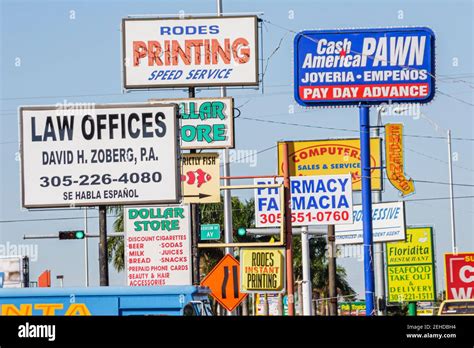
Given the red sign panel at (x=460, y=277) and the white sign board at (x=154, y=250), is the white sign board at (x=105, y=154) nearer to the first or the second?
the white sign board at (x=154, y=250)

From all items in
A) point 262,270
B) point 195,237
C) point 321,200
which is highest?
point 321,200

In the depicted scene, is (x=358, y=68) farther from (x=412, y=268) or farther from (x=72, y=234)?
(x=412, y=268)

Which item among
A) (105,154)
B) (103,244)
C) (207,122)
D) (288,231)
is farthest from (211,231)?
(207,122)

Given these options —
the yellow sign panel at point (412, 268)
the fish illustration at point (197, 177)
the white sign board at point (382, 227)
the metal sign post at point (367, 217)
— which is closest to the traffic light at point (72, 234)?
the fish illustration at point (197, 177)

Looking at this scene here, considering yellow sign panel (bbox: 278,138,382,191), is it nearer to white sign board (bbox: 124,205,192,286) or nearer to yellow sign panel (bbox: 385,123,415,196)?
yellow sign panel (bbox: 385,123,415,196)

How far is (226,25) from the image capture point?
4191cm

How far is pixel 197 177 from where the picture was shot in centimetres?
3272

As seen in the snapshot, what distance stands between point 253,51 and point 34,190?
14.7 m

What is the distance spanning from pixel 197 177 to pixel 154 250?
7.77 ft

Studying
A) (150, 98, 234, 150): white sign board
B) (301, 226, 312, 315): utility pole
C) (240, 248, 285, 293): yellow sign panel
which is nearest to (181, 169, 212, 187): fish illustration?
(240, 248, 285, 293): yellow sign panel

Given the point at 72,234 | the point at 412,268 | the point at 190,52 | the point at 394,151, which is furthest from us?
the point at 412,268

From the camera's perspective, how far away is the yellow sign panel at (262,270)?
28270 mm
